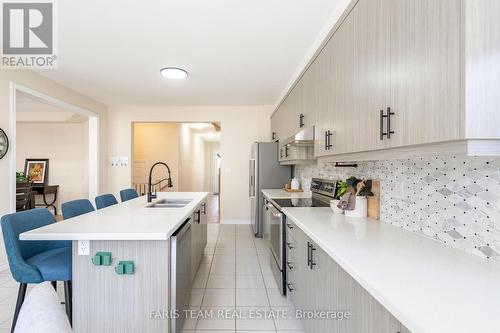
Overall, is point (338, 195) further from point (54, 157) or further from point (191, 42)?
point (54, 157)

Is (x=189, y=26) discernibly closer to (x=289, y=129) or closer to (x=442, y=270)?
(x=289, y=129)

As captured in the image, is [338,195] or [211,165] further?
[211,165]

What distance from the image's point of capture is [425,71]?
3.34ft

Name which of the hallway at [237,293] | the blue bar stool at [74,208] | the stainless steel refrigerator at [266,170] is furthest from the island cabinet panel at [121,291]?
the stainless steel refrigerator at [266,170]

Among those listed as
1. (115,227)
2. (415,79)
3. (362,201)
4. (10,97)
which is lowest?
(115,227)

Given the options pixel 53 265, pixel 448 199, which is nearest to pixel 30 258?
pixel 53 265

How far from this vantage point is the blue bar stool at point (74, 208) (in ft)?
7.54

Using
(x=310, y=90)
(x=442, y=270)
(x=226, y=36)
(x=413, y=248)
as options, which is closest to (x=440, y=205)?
(x=413, y=248)

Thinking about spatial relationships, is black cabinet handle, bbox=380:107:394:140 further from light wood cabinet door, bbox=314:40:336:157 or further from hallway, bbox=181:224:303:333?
hallway, bbox=181:224:303:333

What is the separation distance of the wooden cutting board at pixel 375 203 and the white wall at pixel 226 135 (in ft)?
12.6

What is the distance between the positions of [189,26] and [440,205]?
2.51 meters

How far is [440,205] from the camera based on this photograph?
1.39m

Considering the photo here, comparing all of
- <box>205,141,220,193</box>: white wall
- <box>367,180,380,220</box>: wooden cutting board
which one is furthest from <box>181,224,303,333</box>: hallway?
<box>205,141,220,193</box>: white wall

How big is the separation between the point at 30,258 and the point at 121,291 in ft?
2.79
